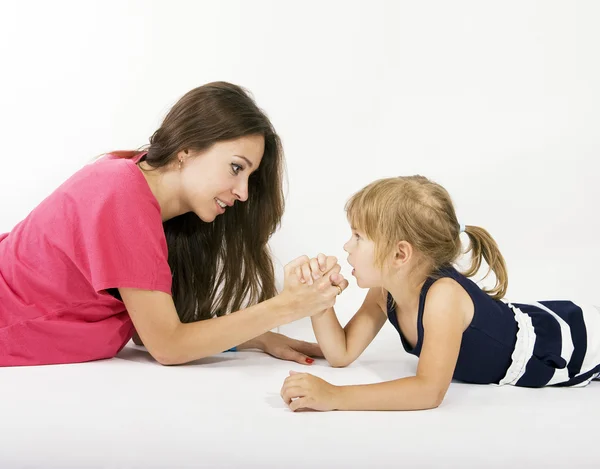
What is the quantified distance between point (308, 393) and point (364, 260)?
0.40 meters

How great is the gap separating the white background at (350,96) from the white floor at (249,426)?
1220mm

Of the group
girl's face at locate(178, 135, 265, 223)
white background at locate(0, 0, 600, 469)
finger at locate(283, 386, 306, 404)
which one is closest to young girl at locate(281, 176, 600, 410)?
finger at locate(283, 386, 306, 404)

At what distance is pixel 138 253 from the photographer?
6.49ft

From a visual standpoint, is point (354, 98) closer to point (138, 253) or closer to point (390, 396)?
point (138, 253)

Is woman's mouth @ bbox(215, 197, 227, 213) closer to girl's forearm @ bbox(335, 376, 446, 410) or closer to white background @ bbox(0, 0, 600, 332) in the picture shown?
girl's forearm @ bbox(335, 376, 446, 410)

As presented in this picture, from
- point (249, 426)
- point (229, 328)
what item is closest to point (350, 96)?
point (229, 328)

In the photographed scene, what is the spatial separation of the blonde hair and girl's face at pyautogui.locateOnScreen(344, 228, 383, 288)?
0.6 inches

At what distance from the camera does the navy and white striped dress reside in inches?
77.1

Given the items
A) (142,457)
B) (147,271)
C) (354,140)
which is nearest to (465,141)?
(354,140)

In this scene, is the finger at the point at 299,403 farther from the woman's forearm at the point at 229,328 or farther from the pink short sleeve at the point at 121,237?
the pink short sleeve at the point at 121,237

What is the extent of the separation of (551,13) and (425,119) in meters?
0.71

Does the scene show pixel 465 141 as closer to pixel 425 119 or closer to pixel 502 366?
pixel 425 119

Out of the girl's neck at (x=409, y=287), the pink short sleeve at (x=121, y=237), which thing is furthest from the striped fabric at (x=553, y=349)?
the pink short sleeve at (x=121, y=237)

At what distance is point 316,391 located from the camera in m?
1.73
